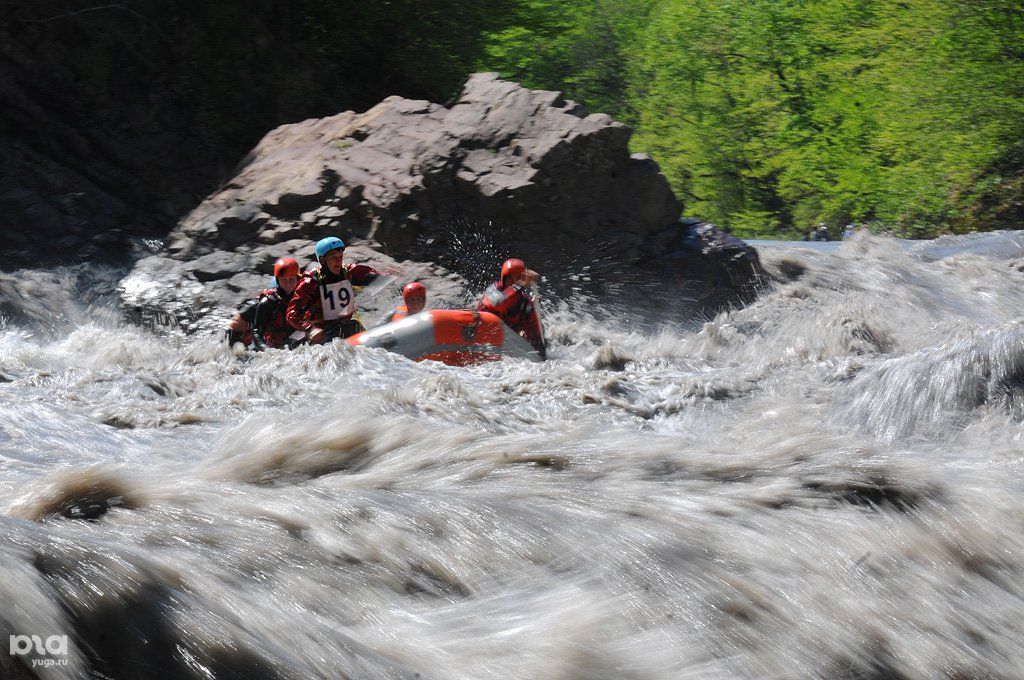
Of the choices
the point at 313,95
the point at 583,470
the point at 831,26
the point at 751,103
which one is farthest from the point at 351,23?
the point at 583,470

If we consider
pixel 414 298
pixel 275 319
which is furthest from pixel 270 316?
pixel 414 298

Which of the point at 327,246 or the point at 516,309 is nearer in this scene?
the point at 327,246

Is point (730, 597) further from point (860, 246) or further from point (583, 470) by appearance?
point (860, 246)

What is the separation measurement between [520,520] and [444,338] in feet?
11.0

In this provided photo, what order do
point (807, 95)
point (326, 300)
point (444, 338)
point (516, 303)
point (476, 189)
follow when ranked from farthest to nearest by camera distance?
point (807, 95)
point (476, 189)
point (516, 303)
point (326, 300)
point (444, 338)

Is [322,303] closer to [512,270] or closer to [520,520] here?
[512,270]

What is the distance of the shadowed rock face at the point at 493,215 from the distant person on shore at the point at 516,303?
5.53 feet

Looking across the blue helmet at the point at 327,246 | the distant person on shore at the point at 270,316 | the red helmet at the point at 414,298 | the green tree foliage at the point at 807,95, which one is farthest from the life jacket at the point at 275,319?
the green tree foliage at the point at 807,95

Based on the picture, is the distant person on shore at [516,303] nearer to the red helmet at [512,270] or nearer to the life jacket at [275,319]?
the red helmet at [512,270]

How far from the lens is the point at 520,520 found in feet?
8.48
